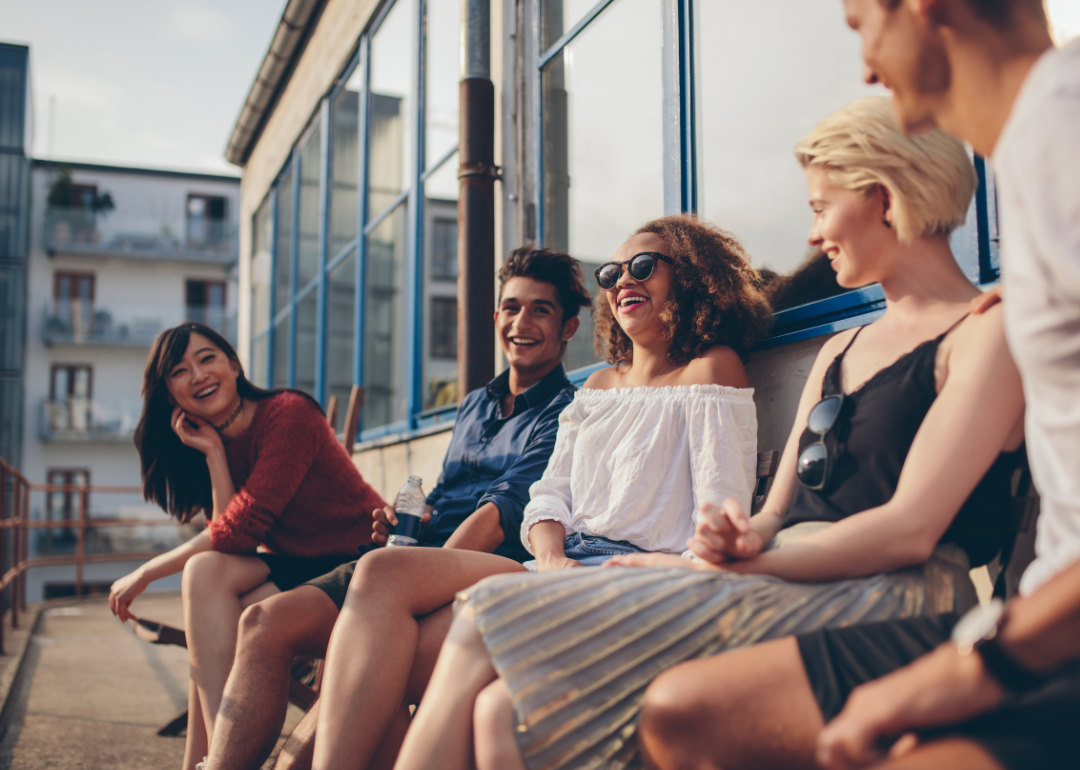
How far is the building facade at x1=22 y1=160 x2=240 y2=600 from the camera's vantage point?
3397cm

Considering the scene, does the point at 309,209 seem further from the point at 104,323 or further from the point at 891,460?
the point at 104,323

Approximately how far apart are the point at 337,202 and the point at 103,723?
5.26 m

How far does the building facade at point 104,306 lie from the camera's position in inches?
1337

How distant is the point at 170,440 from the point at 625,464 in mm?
1990

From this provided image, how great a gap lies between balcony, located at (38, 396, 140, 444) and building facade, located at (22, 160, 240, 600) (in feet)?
0.13

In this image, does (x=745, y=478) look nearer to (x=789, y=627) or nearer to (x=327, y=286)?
(x=789, y=627)

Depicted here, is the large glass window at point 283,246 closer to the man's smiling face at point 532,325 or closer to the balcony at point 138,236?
the man's smiling face at point 532,325

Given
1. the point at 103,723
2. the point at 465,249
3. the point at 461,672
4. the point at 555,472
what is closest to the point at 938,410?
the point at 461,672

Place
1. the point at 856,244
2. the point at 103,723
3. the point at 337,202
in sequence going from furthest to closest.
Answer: the point at 337,202, the point at 103,723, the point at 856,244

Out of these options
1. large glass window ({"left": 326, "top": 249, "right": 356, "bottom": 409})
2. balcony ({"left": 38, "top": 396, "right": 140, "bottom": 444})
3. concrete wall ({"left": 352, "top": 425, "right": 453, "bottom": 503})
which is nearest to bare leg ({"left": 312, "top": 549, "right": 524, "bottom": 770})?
concrete wall ({"left": 352, "top": 425, "right": 453, "bottom": 503})

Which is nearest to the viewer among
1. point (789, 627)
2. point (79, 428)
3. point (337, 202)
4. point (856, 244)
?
point (789, 627)

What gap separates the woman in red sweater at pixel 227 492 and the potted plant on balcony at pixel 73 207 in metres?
36.2

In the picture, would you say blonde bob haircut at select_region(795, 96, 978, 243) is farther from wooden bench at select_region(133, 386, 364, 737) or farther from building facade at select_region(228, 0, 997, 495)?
wooden bench at select_region(133, 386, 364, 737)

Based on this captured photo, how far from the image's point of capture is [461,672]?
54.8 inches
